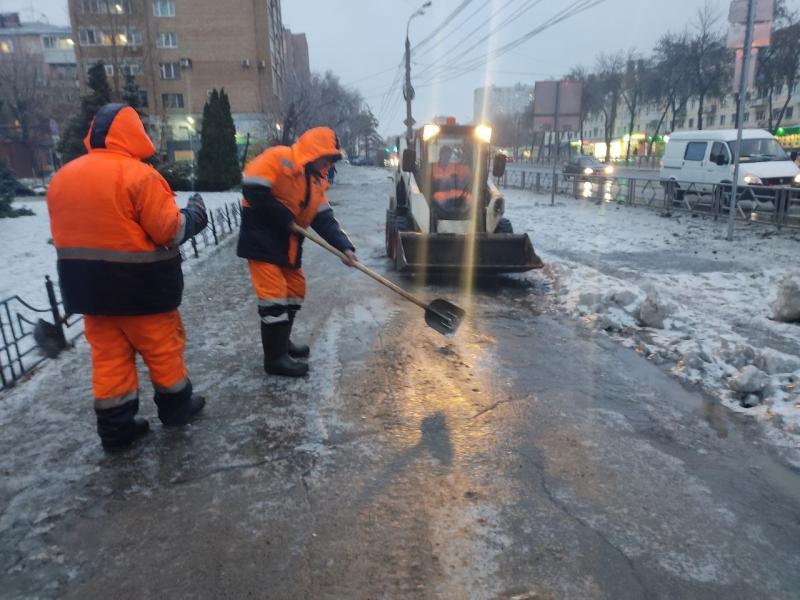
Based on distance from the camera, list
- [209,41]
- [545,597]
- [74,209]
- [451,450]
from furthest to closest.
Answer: [209,41]
[451,450]
[74,209]
[545,597]

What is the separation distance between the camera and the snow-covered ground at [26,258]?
7.09 meters

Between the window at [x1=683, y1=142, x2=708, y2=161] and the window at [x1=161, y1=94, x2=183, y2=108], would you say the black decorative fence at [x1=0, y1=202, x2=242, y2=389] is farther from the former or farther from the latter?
the window at [x1=161, y1=94, x2=183, y2=108]

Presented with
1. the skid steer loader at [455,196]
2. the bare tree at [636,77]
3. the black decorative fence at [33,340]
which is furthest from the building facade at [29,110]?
the bare tree at [636,77]

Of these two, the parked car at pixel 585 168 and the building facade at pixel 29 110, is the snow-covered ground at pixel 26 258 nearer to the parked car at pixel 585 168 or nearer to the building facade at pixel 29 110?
the building facade at pixel 29 110

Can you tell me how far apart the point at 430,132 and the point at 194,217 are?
18.1 ft

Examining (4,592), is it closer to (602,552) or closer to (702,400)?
(602,552)

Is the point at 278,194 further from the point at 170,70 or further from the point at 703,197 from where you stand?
the point at 170,70

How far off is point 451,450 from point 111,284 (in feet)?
6.92

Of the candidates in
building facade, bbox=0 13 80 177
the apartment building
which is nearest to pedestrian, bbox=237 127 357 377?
building facade, bbox=0 13 80 177

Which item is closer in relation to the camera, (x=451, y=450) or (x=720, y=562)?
(x=720, y=562)

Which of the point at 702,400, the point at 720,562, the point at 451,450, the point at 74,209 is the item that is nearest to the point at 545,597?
the point at 720,562

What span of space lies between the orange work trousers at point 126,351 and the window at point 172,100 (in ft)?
171

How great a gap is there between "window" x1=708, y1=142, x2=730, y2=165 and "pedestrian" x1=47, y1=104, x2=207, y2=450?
15463mm

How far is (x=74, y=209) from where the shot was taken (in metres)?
2.90
